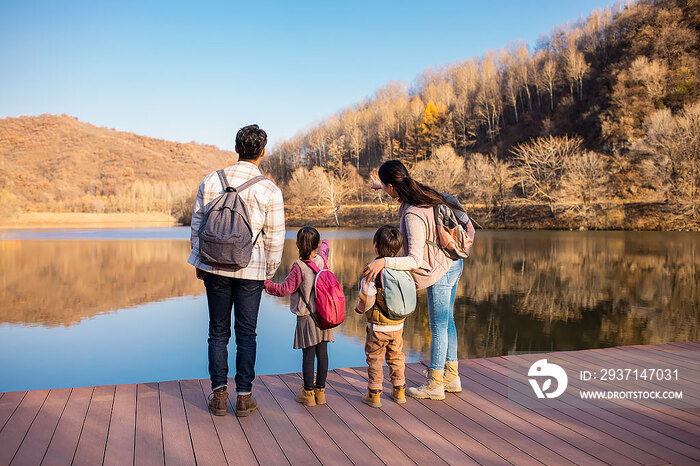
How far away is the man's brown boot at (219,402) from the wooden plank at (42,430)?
0.90 m

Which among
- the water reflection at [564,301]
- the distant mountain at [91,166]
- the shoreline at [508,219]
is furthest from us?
the distant mountain at [91,166]


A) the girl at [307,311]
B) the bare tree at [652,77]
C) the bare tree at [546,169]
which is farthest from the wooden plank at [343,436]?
the bare tree at [652,77]

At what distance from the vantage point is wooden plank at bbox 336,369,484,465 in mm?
2553

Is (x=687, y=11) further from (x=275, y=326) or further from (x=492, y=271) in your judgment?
(x=275, y=326)

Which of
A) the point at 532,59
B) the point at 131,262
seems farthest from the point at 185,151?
the point at 131,262

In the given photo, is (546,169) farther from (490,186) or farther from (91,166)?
(91,166)

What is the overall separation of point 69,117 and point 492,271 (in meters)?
203

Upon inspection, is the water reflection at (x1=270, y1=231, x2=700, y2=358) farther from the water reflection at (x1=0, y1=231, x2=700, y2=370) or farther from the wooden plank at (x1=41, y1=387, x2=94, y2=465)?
the wooden plank at (x1=41, y1=387, x2=94, y2=465)

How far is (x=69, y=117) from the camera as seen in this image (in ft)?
595

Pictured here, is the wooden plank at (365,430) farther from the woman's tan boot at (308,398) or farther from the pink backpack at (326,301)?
the pink backpack at (326,301)

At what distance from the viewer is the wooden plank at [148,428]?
2546 millimetres

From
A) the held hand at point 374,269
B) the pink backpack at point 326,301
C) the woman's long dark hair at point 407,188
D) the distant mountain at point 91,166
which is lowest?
the pink backpack at point 326,301

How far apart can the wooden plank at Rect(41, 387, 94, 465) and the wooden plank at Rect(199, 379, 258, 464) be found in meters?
0.75

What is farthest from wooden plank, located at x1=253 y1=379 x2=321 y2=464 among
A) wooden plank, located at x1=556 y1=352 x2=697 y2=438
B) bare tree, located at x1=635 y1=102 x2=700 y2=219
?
bare tree, located at x1=635 y1=102 x2=700 y2=219
